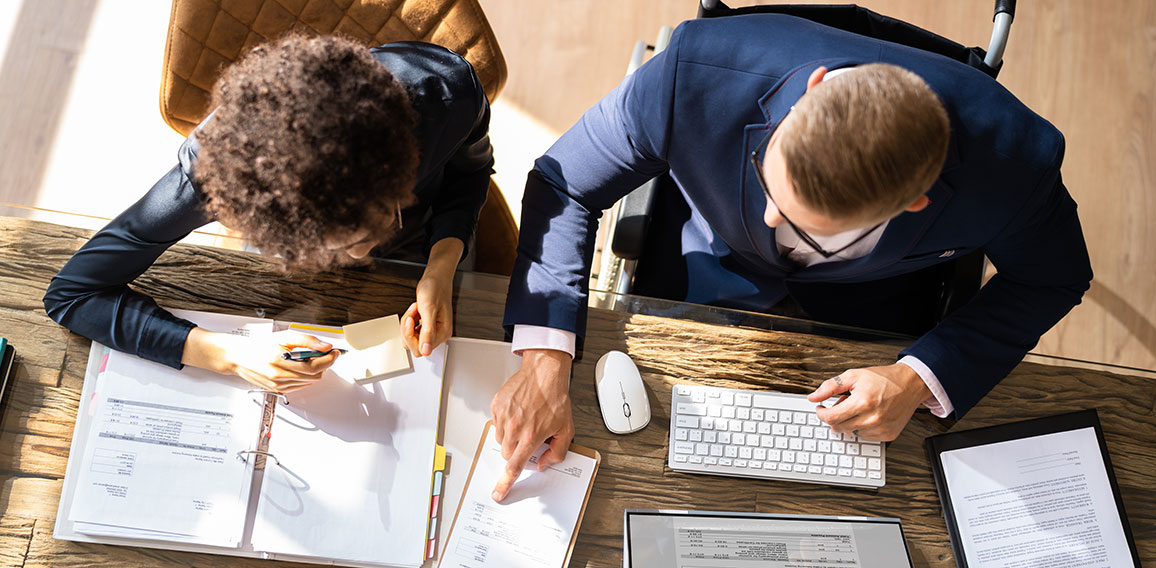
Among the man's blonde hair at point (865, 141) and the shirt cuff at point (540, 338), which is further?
the shirt cuff at point (540, 338)

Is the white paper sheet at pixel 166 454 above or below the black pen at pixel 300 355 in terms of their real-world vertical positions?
below

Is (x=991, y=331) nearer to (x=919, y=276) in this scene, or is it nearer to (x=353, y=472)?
(x=919, y=276)

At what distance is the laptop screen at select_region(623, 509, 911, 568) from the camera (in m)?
1.08

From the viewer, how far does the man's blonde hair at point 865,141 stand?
31.4 inches

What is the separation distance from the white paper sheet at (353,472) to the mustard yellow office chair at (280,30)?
0.56m

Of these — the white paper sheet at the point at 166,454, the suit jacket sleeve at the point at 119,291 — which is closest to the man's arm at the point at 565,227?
the white paper sheet at the point at 166,454

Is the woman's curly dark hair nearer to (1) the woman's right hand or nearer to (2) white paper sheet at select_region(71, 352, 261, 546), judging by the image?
(1) the woman's right hand

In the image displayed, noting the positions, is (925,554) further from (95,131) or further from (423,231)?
(95,131)

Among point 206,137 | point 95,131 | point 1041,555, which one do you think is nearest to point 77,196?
point 95,131

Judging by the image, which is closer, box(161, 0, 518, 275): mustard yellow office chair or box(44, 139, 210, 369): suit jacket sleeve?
box(44, 139, 210, 369): suit jacket sleeve

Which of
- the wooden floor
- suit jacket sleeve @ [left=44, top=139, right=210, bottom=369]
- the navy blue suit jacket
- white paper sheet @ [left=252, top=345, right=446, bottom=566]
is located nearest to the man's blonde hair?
the navy blue suit jacket

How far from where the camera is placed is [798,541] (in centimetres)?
111

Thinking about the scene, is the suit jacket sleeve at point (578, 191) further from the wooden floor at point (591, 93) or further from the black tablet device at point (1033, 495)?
the wooden floor at point (591, 93)

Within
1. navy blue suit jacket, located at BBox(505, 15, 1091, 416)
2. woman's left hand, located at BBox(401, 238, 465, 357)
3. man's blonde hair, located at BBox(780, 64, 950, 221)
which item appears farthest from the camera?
woman's left hand, located at BBox(401, 238, 465, 357)
